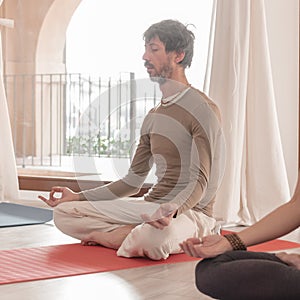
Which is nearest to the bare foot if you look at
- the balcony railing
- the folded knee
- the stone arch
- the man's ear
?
the folded knee

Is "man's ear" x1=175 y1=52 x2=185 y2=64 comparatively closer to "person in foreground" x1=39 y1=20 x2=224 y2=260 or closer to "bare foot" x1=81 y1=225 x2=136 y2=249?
"person in foreground" x1=39 y1=20 x2=224 y2=260

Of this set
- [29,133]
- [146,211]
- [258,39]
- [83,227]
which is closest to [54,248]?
[83,227]

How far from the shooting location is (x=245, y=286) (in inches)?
78.3

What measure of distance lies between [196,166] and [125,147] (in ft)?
6.02

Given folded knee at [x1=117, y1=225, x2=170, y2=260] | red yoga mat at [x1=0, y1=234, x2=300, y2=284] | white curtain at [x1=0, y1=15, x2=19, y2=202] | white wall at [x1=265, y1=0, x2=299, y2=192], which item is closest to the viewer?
red yoga mat at [x1=0, y1=234, x2=300, y2=284]

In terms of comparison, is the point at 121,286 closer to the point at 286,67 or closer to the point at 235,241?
the point at 235,241

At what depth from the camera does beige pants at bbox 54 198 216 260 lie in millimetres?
3162

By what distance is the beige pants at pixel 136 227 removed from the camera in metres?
3.16

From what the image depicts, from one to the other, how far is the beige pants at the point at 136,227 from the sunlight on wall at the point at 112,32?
379 cm

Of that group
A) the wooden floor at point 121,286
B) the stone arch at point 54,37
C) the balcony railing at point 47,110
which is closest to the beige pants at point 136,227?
the wooden floor at point 121,286

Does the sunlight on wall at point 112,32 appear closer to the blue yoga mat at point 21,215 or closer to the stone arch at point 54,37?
the stone arch at point 54,37

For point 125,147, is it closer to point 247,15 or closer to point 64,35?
point 247,15

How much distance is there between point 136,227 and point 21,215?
1732mm

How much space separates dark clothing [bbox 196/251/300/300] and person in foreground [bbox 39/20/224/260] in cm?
92
